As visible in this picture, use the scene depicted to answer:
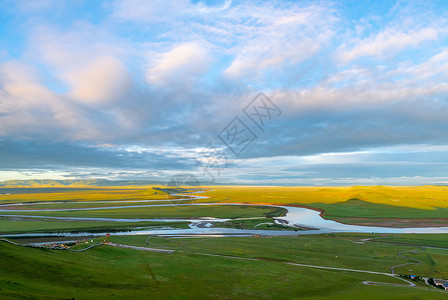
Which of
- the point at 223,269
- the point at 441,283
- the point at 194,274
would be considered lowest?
the point at 441,283

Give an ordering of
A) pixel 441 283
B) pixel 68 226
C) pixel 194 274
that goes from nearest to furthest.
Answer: pixel 441 283, pixel 194 274, pixel 68 226

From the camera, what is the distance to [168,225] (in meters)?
107

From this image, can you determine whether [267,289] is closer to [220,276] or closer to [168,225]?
[220,276]

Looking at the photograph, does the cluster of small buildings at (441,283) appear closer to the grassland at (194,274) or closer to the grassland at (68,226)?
the grassland at (194,274)

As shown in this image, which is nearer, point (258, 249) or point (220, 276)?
point (220, 276)

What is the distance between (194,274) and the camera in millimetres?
46844

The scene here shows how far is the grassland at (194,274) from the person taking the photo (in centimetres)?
3462

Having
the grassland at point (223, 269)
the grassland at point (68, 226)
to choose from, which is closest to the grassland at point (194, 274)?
the grassland at point (223, 269)

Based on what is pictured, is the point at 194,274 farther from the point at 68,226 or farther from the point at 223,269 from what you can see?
the point at 68,226

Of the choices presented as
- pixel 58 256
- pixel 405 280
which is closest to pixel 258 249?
pixel 405 280

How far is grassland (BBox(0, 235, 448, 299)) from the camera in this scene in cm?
3462

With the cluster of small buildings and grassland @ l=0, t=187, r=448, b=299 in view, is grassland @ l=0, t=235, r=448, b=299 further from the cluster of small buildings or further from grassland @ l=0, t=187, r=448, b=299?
the cluster of small buildings

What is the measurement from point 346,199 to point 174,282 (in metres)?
177

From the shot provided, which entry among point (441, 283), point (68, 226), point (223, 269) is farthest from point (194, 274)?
point (68, 226)
